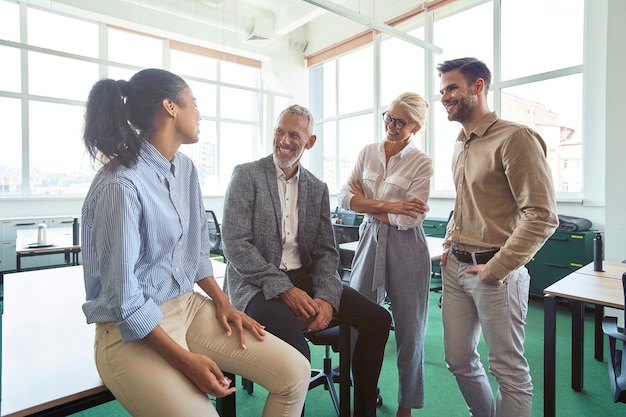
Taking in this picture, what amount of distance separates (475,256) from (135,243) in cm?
129

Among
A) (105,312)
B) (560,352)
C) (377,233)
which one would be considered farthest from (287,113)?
(560,352)

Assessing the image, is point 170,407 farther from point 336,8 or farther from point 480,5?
point 480,5

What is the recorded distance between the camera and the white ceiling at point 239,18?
6203 millimetres

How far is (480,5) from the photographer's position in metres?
5.51

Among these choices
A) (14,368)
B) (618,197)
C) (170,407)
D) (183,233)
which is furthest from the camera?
(618,197)

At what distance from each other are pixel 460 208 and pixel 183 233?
1.18 metres

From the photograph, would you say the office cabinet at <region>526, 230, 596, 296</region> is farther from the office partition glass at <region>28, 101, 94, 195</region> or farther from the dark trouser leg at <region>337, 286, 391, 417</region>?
the office partition glass at <region>28, 101, 94, 195</region>

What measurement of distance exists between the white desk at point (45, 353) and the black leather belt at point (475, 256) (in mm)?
1377

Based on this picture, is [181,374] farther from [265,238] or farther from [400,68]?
[400,68]

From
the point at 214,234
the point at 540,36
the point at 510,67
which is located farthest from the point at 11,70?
the point at 540,36

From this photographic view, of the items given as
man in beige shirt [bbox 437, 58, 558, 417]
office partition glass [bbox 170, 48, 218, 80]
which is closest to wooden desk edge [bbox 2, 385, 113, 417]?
man in beige shirt [bbox 437, 58, 558, 417]

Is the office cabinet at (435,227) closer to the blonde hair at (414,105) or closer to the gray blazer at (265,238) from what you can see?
the blonde hair at (414,105)

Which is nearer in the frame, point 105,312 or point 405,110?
point 105,312

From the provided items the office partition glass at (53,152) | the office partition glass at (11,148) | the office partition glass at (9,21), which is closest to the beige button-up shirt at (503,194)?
the office partition glass at (53,152)
